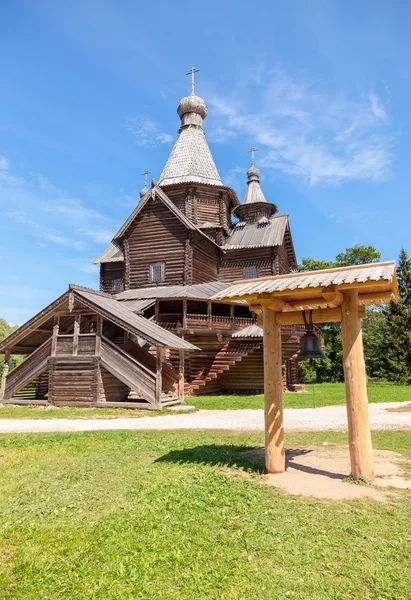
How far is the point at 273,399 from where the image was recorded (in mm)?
7164

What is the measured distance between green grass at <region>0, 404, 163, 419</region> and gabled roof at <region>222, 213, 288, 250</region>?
1681 centimetres

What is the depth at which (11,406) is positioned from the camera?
19.8 m

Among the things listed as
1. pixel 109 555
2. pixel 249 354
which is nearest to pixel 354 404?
pixel 109 555

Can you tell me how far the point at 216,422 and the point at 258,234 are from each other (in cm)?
2070

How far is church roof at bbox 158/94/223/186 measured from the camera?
32.5 meters

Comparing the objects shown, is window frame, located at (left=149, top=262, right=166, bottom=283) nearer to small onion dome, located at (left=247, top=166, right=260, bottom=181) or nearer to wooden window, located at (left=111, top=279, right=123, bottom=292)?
wooden window, located at (left=111, top=279, right=123, bottom=292)

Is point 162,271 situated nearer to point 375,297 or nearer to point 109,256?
point 109,256

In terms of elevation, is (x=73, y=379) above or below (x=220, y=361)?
below

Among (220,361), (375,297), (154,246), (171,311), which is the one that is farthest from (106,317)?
(375,297)

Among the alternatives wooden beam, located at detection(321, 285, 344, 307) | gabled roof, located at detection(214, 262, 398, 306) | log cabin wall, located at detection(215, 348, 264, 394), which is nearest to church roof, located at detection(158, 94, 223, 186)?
log cabin wall, located at detection(215, 348, 264, 394)

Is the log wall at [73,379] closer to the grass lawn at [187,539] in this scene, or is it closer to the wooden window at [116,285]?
the grass lawn at [187,539]

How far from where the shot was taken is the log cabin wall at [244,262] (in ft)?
98.7

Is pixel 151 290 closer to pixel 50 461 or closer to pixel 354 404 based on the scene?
pixel 50 461

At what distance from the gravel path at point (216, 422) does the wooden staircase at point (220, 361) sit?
9.38 metres
